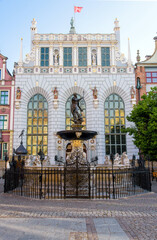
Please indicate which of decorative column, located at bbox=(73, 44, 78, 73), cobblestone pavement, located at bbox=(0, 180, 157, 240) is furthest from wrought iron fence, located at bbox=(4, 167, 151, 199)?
decorative column, located at bbox=(73, 44, 78, 73)

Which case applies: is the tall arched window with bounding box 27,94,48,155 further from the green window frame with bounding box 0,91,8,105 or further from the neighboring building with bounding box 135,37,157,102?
the neighboring building with bounding box 135,37,157,102

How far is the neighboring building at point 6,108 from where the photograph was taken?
32.2 meters

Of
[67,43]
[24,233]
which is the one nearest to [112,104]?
[67,43]

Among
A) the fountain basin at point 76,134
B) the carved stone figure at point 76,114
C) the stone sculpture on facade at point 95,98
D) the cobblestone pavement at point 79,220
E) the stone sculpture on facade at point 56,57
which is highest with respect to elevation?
the stone sculpture on facade at point 56,57

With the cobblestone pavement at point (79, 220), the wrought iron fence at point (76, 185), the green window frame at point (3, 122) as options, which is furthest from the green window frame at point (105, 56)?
the cobblestone pavement at point (79, 220)

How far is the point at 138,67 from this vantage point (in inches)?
1335

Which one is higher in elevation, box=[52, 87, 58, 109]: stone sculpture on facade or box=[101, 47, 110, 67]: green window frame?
box=[101, 47, 110, 67]: green window frame

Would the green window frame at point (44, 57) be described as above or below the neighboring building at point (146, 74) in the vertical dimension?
above

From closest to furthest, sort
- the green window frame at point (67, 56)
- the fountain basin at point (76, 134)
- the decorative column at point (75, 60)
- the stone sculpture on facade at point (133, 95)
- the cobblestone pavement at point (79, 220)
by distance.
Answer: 1. the cobblestone pavement at point (79, 220)
2. the fountain basin at point (76, 134)
3. the stone sculpture on facade at point (133, 95)
4. the decorative column at point (75, 60)
5. the green window frame at point (67, 56)

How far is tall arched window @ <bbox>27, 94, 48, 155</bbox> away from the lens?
3272cm

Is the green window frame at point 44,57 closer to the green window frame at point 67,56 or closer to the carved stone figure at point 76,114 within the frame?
the green window frame at point 67,56

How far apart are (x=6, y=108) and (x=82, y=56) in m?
13.7

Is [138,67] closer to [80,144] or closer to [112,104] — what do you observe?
[112,104]

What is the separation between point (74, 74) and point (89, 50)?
449 centimetres
